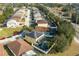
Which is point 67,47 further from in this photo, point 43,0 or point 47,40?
point 43,0

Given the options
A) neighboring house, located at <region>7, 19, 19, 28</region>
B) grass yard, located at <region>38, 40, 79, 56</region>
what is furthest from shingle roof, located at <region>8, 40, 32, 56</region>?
grass yard, located at <region>38, 40, 79, 56</region>

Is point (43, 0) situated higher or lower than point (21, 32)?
higher

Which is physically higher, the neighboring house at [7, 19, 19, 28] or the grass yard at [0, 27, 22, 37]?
the neighboring house at [7, 19, 19, 28]

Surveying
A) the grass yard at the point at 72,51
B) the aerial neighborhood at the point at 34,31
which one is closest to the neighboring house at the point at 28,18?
the aerial neighborhood at the point at 34,31

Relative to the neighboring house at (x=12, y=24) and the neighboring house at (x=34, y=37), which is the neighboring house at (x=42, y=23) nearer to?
the neighboring house at (x=34, y=37)

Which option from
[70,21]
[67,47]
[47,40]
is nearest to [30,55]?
[47,40]

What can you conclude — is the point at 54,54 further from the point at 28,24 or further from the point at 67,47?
the point at 28,24

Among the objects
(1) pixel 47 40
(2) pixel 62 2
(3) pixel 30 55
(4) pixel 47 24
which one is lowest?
(3) pixel 30 55

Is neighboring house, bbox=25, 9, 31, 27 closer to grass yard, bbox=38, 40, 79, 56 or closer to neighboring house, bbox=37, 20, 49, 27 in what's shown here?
neighboring house, bbox=37, 20, 49, 27

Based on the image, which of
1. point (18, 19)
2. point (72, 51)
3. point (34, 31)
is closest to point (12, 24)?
point (18, 19)
